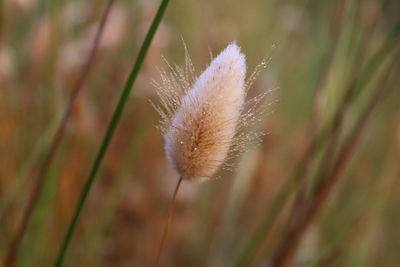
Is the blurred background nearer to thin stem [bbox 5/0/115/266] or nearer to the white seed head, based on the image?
thin stem [bbox 5/0/115/266]

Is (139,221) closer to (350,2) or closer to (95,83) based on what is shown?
(95,83)

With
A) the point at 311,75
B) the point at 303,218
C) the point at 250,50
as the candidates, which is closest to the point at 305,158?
the point at 303,218

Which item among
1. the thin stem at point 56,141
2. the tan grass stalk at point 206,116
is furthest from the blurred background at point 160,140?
the tan grass stalk at point 206,116

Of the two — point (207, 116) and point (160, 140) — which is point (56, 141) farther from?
point (160, 140)

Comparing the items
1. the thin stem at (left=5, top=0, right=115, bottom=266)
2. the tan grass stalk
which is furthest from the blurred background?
the tan grass stalk

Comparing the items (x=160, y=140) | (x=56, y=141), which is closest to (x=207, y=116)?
(x=56, y=141)
